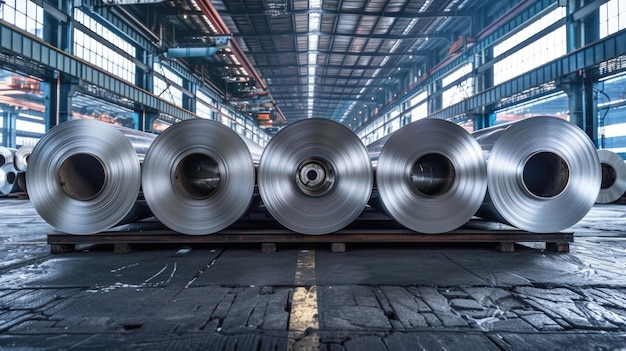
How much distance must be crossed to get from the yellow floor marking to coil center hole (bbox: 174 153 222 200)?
1.45 metres

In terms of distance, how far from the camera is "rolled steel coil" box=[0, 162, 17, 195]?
10531mm

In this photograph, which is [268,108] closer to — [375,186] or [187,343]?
[375,186]

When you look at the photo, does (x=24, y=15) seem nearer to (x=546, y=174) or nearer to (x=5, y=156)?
(x=5, y=156)

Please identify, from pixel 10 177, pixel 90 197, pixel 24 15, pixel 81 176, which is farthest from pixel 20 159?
pixel 90 197

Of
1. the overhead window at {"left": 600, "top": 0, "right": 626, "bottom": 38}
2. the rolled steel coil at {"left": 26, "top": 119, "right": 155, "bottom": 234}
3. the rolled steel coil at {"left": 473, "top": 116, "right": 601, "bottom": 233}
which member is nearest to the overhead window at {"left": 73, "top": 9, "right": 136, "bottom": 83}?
the rolled steel coil at {"left": 26, "top": 119, "right": 155, "bottom": 234}

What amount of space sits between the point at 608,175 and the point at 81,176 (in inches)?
457

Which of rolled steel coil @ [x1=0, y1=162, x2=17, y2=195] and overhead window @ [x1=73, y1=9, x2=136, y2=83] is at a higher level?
overhead window @ [x1=73, y1=9, x2=136, y2=83]

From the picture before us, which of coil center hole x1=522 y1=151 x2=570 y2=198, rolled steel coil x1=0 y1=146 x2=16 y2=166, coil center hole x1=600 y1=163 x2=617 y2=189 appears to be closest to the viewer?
coil center hole x1=522 y1=151 x2=570 y2=198

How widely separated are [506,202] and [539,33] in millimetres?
10387

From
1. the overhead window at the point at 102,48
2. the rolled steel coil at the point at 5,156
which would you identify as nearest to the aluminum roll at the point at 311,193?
the overhead window at the point at 102,48

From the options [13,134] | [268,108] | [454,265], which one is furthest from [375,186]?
[13,134]

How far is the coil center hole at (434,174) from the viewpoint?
3.55m

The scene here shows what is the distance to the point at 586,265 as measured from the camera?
3.05m

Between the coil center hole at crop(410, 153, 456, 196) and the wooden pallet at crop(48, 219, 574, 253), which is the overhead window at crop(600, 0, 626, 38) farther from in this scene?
the wooden pallet at crop(48, 219, 574, 253)
